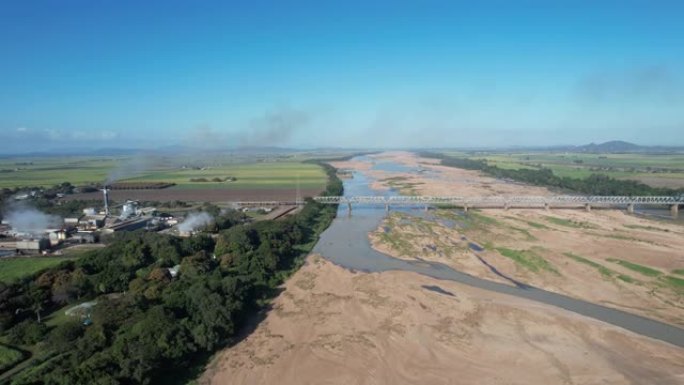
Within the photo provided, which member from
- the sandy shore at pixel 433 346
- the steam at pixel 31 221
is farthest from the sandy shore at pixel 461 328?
the steam at pixel 31 221

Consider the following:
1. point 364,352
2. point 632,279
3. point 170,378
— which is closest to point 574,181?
point 632,279

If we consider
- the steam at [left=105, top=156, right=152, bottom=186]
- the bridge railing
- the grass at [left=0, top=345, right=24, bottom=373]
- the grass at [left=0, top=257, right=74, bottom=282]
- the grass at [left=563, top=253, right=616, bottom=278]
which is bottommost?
the grass at [left=563, top=253, right=616, bottom=278]

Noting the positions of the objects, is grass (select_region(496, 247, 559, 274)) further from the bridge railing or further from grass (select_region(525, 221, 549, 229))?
the bridge railing

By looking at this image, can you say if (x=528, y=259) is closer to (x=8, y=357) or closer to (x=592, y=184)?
(x=8, y=357)

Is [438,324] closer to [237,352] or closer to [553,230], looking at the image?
[237,352]

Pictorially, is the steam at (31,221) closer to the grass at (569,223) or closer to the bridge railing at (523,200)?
the bridge railing at (523,200)

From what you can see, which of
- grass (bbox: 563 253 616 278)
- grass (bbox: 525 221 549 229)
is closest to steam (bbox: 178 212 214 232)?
grass (bbox: 563 253 616 278)

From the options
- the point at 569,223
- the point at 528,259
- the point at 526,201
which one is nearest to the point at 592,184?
the point at 526,201
